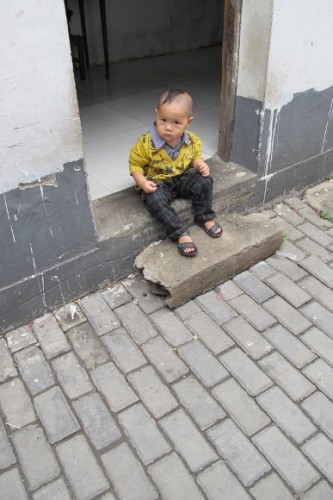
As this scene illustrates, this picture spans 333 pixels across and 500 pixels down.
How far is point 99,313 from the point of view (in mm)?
2863

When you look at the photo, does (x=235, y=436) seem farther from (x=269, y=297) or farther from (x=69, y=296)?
(x=69, y=296)

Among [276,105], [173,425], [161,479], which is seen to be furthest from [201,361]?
[276,105]

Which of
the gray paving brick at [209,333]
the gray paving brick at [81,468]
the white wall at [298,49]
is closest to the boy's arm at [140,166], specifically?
the gray paving brick at [209,333]

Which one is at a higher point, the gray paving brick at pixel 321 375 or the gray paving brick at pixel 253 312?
the gray paving brick at pixel 253 312

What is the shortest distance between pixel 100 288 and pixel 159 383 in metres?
0.88

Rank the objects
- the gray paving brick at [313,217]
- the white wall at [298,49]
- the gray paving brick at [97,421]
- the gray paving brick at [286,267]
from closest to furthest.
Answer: the gray paving brick at [97,421]
the white wall at [298,49]
the gray paving brick at [286,267]
the gray paving brick at [313,217]

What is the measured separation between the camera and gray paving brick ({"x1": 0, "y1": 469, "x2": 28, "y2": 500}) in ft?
6.48

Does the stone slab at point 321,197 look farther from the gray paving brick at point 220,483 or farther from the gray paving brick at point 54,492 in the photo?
the gray paving brick at point 54,492

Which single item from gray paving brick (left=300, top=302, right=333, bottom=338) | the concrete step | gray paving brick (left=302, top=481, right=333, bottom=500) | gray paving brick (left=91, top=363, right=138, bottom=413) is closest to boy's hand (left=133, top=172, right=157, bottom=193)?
the concrete step

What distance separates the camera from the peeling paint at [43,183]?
7.75 feet

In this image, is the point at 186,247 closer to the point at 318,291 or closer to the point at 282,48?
the point at 318,291

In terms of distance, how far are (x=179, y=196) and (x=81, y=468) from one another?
1.90 metres

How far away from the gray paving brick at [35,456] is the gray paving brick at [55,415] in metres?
0.05

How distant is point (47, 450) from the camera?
214 cm
